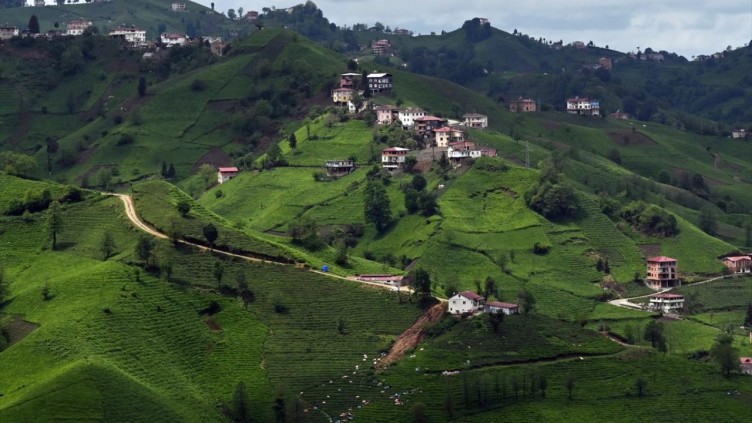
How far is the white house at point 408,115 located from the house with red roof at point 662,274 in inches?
1474

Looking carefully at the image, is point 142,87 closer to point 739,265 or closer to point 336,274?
point 336,274

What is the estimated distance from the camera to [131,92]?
19512 cm

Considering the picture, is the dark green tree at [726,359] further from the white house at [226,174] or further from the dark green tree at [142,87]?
the dark green tree at [142,87]

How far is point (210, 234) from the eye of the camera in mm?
115062

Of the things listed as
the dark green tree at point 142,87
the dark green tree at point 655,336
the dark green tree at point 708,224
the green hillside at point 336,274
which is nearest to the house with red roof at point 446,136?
the green hillside at point 336,274

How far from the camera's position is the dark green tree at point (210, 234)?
377ft

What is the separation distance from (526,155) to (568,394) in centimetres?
6652

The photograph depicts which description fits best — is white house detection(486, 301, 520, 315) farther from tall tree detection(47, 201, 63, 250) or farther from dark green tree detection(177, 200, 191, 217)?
tall tree detection(47, 201, 63, 250)

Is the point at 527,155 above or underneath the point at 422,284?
above

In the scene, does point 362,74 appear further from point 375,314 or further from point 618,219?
point 375,314

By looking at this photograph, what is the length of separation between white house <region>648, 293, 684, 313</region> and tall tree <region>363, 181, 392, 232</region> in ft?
90.2

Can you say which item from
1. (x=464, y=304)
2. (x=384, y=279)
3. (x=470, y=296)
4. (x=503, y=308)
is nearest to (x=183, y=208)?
(x=384, y=279)

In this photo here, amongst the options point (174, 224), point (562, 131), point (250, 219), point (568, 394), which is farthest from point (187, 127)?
point (568, 394)

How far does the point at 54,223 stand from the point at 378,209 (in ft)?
122
